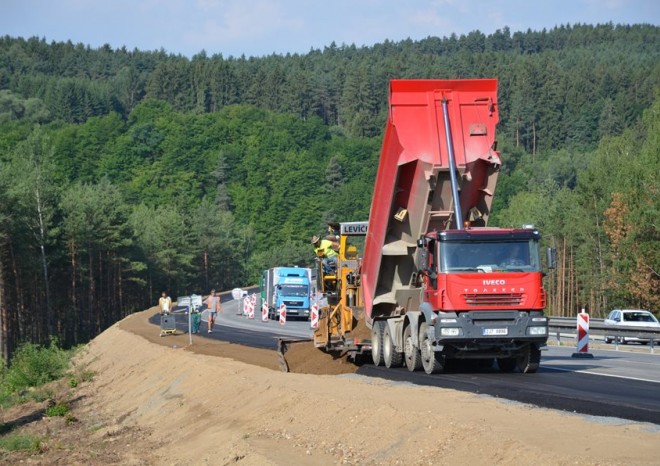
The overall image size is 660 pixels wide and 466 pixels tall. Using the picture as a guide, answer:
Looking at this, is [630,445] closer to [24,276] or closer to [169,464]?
[169,464]

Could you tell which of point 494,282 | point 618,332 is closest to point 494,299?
point 494,282

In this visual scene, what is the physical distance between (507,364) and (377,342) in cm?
284

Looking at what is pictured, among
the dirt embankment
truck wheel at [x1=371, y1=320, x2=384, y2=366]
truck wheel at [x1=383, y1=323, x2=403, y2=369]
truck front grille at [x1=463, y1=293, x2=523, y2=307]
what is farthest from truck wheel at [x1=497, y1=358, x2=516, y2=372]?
the dirt embankment

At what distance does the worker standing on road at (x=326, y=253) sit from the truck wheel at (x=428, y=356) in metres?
5.01

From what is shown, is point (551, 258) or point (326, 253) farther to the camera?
point (326, 253)

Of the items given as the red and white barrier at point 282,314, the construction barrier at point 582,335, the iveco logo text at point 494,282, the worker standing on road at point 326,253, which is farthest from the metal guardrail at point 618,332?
the red and white barrier at point 282,314

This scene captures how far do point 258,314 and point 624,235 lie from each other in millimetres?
28480

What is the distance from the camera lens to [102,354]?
44188mm

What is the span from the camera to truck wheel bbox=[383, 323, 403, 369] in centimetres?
2312

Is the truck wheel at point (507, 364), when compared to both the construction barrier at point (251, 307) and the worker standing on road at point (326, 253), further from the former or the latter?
the construction barrier at point (251, 307)

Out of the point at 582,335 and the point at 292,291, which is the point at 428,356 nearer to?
the point at 582,335

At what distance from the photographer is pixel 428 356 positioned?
70.7 feet

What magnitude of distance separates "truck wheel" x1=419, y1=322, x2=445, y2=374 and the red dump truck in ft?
0.09

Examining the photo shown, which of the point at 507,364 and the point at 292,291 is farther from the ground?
the point at 507,364
